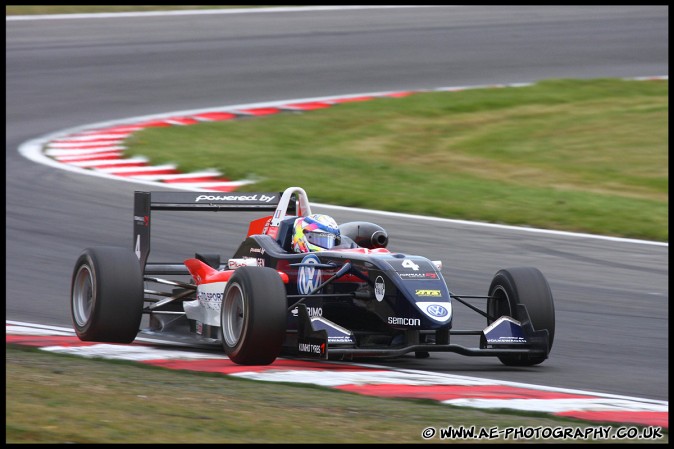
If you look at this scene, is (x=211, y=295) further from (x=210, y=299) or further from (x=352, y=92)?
(x=352, y=92)

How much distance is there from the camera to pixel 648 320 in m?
10.9

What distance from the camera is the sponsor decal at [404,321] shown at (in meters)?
8.77

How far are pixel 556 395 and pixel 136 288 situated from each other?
3292 mm

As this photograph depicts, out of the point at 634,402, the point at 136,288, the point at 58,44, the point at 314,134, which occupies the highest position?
the point at 58,44

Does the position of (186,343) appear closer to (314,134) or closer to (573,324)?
(573,324)

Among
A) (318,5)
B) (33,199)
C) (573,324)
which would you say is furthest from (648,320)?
(318,5)

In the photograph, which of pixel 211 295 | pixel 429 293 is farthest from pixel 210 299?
pixel 429 293

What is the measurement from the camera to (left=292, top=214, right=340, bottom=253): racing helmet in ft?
31.9

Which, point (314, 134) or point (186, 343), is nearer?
point (186, 343)

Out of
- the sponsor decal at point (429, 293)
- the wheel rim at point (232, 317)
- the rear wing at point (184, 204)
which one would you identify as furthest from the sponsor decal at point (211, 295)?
the sponsor decal at point (429, 293)

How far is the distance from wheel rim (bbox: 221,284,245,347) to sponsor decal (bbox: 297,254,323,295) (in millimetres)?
588

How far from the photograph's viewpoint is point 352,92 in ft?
80.6

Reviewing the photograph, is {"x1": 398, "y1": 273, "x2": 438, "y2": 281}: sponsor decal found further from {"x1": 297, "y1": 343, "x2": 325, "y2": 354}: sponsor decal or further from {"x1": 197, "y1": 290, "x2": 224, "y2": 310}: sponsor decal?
{"x1": 197, "y1": 290, "x2": 224, "y2": 310}: sponsor decal

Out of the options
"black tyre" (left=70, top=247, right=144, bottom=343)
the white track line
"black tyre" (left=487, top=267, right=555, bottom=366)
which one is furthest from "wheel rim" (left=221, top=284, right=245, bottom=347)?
the white track line
